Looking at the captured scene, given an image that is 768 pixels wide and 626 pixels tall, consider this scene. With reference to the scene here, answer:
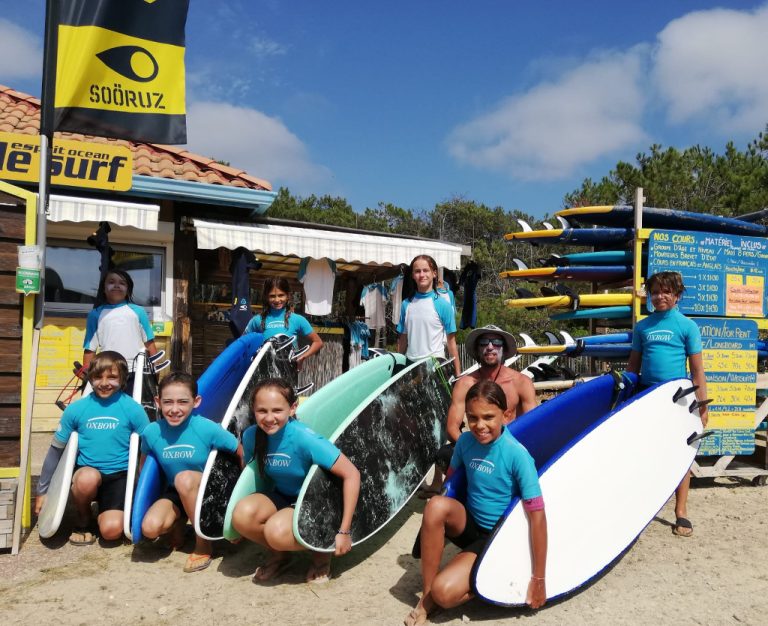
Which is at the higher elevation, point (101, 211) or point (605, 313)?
point (101, 211)

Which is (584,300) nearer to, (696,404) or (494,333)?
(696,404)

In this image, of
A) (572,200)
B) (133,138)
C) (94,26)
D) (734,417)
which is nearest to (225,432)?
(133,138)

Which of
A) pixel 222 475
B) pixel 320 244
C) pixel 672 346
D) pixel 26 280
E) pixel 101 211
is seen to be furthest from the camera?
pixel 320 244

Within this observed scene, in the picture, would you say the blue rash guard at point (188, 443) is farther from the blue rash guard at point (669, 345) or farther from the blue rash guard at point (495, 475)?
the blue rash guard at point (669, 345)

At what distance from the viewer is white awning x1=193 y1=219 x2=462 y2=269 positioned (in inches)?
266

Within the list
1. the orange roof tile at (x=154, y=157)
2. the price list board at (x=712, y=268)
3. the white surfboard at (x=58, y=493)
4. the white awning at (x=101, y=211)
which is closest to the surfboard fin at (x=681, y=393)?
the price list board at (x=712, y=268)

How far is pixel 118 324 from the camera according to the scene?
13.2 feet

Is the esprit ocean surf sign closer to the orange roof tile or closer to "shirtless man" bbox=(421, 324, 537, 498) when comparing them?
the orange roof tile

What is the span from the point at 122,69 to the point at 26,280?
1.43 meters

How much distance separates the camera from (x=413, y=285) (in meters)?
4.38

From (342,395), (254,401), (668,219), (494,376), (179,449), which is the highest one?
(668,219)

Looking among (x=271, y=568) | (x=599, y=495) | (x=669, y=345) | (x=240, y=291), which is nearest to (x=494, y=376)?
(x=599, y=495)

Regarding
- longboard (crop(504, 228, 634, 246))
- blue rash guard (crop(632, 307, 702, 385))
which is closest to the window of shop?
longboard (crop(504, 228, 634, 246))

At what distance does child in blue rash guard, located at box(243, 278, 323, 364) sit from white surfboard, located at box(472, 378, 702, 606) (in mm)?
2155
